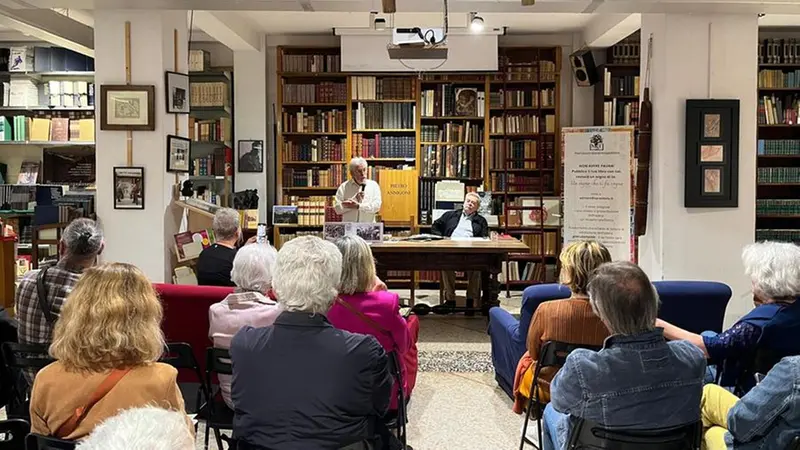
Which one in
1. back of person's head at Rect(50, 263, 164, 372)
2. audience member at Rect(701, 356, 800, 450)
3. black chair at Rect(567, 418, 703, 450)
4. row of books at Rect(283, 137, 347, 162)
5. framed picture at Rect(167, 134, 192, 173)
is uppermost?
row of books at Rect(283, 137, 347, 162)

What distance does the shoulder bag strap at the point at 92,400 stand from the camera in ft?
6.53

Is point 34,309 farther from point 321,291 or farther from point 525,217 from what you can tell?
point 525,217

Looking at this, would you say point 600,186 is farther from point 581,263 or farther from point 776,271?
point 776,271

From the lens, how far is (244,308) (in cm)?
313

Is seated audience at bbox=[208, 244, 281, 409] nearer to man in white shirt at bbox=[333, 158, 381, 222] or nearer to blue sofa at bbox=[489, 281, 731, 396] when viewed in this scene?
blue sofa at bbox=[489, 281, 731, 396]

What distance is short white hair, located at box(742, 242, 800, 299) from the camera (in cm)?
285

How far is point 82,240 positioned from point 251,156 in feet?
20.0

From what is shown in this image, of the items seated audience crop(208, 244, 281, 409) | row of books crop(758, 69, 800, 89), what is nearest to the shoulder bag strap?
seated audience crop(208, 244, 281, 409)

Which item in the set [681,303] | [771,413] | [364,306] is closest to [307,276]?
[364,306]

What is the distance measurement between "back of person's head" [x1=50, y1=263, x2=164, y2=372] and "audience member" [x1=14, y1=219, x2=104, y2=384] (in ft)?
3.41

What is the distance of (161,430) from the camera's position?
44.3 inches

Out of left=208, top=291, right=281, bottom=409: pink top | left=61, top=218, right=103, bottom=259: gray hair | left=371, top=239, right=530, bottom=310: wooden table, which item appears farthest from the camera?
left=371, top=239, right=530, bottom=310: wooden table

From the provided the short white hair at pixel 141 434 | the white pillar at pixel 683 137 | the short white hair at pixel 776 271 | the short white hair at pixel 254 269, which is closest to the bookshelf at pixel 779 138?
the white pillar at pixel 683 137

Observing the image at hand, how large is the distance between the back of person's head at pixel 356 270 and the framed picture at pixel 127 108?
3.26 meters
